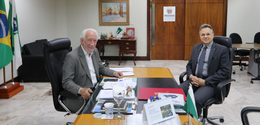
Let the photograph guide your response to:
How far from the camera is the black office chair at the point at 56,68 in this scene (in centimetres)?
228

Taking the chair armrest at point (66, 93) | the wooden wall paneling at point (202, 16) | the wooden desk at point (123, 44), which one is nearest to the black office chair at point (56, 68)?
the chair armrest at point (66, 93)

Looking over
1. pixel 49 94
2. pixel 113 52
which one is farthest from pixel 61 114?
pixel 113 52

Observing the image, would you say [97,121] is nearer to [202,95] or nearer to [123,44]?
[202,95]

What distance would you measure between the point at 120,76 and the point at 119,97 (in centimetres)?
97

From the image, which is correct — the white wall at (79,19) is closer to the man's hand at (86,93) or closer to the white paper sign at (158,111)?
the man's hand at (86,93)

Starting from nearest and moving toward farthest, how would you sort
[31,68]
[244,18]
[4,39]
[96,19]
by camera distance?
[4,39], [31,68], [244,18], [96,19]

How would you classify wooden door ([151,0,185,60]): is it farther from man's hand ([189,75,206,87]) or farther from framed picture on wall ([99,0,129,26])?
man's hand ([189,75,206,87])

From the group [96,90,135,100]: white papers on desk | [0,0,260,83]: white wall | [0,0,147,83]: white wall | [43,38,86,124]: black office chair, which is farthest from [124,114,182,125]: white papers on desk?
[0,0,147,83]: white wall

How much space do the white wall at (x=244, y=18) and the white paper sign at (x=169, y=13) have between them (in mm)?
1760

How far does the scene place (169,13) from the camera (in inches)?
312

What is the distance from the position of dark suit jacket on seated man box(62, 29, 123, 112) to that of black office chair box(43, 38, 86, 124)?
2.6 inches

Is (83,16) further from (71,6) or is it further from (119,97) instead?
(119,97)

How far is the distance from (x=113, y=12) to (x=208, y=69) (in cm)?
548

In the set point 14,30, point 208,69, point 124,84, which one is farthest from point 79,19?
point 124,84
